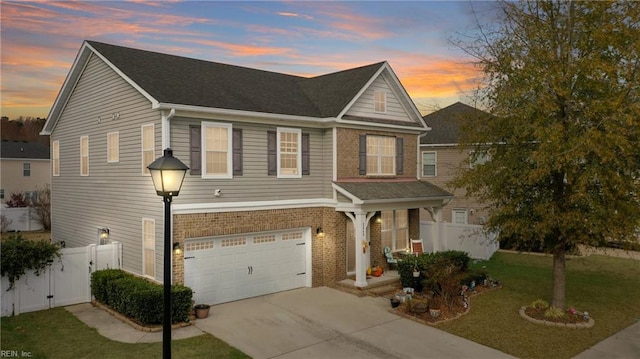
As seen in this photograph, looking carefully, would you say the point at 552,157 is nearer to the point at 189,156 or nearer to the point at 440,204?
the point at 440,204

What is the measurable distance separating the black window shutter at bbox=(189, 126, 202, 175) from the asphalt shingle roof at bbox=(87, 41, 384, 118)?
32.9 inches

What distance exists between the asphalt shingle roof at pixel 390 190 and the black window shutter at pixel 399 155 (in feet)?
1.76

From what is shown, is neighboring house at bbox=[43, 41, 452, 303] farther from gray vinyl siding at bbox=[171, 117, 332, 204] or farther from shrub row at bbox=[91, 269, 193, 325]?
shrub row at bbox=[91, 269, 193, 325]

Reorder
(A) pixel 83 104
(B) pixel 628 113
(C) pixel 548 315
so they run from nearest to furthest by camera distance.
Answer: (B) pixel 628 113
(C) pixel 548 315
(A) pixel 83 104

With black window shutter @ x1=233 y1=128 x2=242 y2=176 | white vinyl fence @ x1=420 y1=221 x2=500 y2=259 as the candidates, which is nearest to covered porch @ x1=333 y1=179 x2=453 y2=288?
white vinyl fence @ x1=420 y1=221 x2=500 y2=259

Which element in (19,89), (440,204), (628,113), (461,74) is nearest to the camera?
(628,113)

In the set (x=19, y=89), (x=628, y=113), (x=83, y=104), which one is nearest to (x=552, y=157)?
(x=628, y=113)

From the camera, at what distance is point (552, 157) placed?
11.5 m

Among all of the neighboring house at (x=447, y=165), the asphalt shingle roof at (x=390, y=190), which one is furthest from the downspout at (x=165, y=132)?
the neighboring house at (x=447, y=165)

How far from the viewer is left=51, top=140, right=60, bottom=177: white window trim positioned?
19719mm

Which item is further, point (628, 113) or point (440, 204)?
point (440, 204)

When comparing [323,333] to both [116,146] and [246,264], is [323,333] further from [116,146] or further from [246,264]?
[116,146]

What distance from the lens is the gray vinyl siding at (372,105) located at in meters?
17.6

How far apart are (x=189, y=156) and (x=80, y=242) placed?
26.8ft
